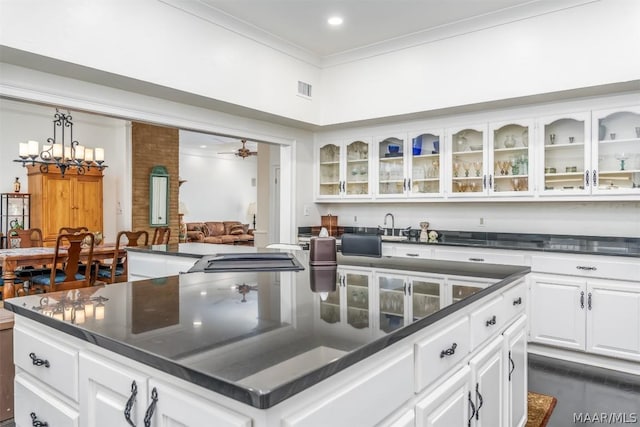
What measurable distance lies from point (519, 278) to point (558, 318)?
5.91ft

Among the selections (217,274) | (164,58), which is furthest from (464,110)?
(217,274)

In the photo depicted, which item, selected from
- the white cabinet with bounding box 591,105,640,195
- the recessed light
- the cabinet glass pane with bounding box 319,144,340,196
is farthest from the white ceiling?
the cabinet glass pane with bounding box 319,144,340,196

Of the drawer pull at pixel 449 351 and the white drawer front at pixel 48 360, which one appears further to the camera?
the drawer pull at pixel 449 351

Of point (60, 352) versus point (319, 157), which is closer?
point (60, 352)

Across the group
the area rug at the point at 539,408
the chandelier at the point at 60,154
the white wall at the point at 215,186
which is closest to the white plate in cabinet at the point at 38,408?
the area rug at the point at 539,408

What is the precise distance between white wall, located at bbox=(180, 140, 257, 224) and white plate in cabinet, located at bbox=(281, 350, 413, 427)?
11.9 meters

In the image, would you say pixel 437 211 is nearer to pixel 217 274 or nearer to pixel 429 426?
pixel 217 274

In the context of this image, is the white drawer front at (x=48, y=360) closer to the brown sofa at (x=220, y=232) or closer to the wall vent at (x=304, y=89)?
the wall vent at (x=304, y=89)

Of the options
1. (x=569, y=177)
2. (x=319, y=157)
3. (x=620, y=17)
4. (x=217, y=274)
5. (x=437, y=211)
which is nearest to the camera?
(x=217, y=274)

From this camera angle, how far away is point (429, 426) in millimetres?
1262

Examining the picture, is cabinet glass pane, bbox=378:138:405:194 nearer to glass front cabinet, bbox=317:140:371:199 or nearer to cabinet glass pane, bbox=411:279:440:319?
glass front cabinet, bbox=317:140:371:199

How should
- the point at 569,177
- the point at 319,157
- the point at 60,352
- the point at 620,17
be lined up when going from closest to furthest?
the point at 60,352 < the point at 620,17 < the point at 569,177 < the point at 319,157

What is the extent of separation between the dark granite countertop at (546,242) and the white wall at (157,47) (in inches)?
87.5

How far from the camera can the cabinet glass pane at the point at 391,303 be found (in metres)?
1.14
